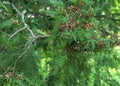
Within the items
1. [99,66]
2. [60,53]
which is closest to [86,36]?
[60,53]

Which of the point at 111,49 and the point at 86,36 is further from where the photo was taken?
the point at 111,49

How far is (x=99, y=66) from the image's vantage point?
7.07 ft

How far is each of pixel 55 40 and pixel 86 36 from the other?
0.23 meters

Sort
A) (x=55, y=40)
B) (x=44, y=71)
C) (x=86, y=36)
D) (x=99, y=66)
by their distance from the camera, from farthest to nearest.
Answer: (x=44, y=71) → (x=99, y=66) → (x=55, y=40) → (x=86, y=36)

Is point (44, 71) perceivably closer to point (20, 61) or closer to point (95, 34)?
point (20, 61)

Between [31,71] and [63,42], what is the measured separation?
400 millimetres

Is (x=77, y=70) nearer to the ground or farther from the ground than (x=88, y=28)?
nearer to the ground

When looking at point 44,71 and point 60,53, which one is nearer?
point 60,53

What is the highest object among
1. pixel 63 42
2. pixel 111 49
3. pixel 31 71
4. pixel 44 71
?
pixel 63 42

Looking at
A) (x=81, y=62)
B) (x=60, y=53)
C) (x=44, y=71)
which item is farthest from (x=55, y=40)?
(x=44, y=71)

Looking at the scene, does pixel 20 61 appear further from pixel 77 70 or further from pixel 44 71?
pixel 44 71

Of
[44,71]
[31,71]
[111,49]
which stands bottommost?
[44,71]

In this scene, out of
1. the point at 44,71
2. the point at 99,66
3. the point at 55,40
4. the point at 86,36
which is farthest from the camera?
the point at 44,71

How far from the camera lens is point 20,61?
7.07ft
